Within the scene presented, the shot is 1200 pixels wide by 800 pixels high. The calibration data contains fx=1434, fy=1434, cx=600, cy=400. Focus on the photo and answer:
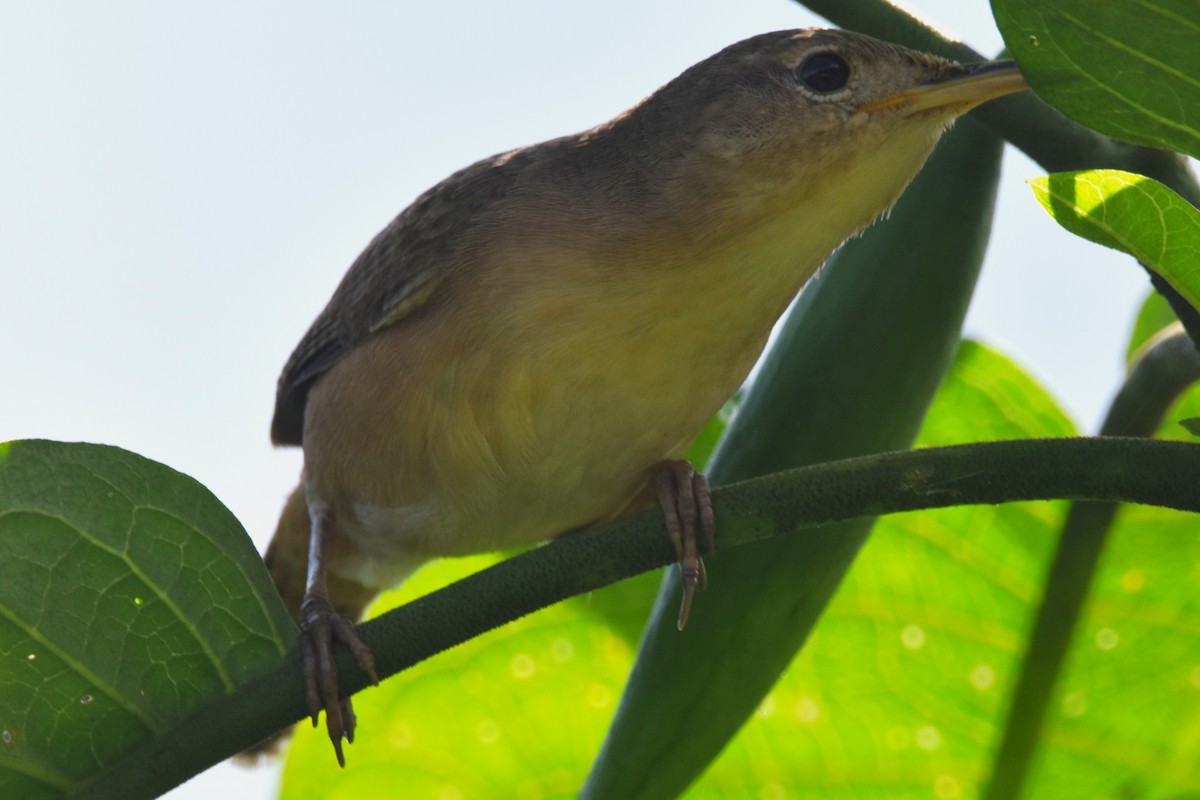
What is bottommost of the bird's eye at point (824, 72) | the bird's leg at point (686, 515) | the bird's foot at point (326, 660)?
the bird's foot at point (326, 660)

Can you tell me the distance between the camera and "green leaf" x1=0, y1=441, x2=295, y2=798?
2.00 metres

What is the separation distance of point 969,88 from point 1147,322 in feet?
4.20

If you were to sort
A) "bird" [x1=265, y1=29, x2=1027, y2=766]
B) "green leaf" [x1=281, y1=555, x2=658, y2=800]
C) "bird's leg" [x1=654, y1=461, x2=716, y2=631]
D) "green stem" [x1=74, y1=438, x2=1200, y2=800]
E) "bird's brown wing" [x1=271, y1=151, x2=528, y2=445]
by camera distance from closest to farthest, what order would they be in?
"green stem" [x1=74, y1=438, x2=1200, y2=800] < "bird's leg" [x1=654, y1=461, x2=716, y2=631] < "bird" [x1=265, y1=29, x2=1027, y2=766] < "bird's brown wing" [x1=271, y1=151, x2=528, y2=445] < "green leaf" [x1=281, y1=555, x2=658, y2=800]

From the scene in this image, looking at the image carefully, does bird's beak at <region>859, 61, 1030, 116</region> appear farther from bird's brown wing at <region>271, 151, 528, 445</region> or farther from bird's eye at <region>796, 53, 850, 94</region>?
bird's brown wing at <region>271, 151, 528, 445</region>

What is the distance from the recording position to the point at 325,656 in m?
2.45

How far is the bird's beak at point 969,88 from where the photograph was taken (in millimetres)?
2256

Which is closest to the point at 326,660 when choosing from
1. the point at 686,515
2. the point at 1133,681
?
the point at 686,515

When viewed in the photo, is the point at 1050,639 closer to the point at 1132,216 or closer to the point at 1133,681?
the point at 1133,681

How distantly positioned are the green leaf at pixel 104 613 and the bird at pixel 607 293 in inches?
16.8

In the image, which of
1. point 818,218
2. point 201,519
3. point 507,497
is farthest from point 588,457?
point 201,519

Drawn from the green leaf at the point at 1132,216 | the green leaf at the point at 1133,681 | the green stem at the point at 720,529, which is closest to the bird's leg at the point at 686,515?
the green stem at the point at 720,529

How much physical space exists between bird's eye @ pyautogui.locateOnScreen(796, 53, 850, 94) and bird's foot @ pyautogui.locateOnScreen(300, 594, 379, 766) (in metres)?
1.41

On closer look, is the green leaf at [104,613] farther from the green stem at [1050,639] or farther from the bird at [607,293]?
the green stem at [1050,639]

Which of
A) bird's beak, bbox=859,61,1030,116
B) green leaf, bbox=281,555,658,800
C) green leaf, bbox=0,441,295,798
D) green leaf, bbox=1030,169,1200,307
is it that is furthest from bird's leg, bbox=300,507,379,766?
bird's beak, bbox=859,61,1030,116
